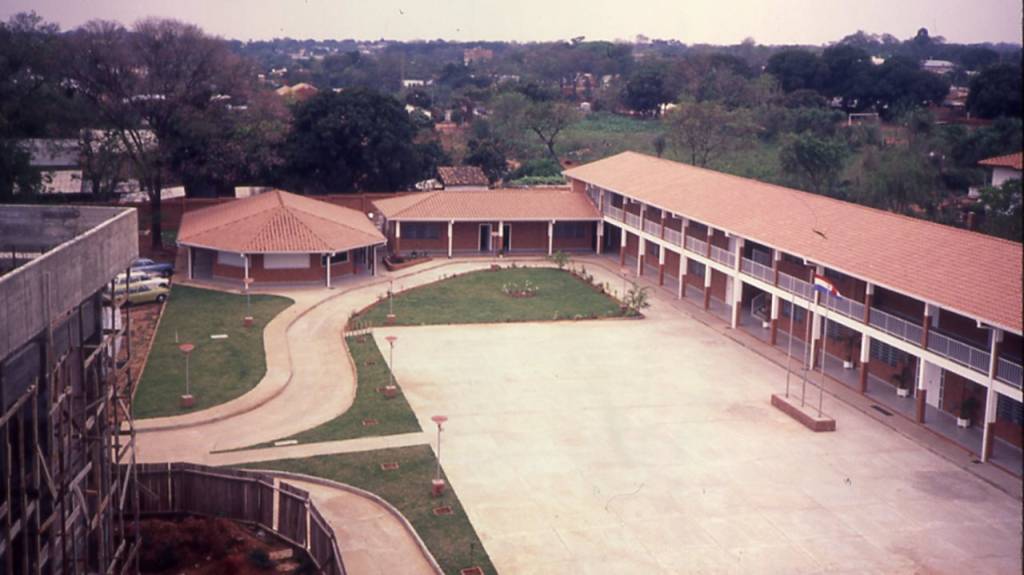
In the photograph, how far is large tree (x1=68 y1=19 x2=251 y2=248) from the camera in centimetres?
4831

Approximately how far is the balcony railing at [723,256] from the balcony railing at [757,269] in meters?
0.81

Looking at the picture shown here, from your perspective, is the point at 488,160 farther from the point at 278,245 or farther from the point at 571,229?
the point at 278,245

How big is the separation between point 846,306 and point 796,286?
2.78 metres

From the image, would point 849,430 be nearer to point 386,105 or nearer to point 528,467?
point 528,467

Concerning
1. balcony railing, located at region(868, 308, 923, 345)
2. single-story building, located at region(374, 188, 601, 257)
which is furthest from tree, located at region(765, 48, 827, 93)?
balcony railing, located at region(868, 308, 923, 345)

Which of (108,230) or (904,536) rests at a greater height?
(108,230)

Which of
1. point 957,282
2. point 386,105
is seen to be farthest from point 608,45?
point 957,282

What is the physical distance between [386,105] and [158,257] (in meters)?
17.4

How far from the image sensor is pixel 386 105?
2454 inches

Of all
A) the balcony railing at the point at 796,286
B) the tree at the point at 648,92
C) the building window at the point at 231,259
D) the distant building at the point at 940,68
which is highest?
the distant building at the point at 940,68

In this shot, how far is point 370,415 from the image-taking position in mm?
28594

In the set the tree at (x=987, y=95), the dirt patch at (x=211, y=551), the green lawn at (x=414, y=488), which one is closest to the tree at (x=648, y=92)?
the tree at (x=987, y=95)

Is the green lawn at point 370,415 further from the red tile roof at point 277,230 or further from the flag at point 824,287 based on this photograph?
the red tile roof at point 277,230

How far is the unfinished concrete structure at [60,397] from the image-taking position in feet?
47.1
